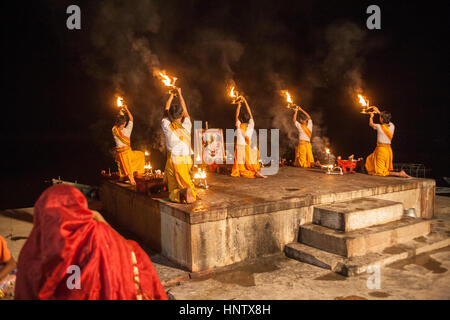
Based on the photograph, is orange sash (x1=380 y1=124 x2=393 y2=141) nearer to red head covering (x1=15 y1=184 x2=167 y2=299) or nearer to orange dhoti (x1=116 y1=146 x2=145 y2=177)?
orange dhoti (x1=116 y1=146 x2=145 y2=177)

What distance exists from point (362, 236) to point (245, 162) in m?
4.47

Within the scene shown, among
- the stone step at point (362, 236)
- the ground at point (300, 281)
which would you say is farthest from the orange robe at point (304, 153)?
the ground at point (300, 281)

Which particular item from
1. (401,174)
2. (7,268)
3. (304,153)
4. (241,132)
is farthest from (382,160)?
(7,268)

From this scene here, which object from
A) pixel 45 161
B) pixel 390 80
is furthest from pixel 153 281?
pixel 45 161

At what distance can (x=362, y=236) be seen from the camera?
5.16 meters

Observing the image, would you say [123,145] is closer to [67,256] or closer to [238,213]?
[238,213]

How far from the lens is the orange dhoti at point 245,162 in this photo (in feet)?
29.7

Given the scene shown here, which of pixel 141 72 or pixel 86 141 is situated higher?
pixel 141 72

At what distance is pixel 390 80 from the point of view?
67.6 feet

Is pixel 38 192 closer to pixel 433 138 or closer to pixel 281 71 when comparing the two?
pixel 281 71

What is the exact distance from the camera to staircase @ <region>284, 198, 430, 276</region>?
5012 millimetres

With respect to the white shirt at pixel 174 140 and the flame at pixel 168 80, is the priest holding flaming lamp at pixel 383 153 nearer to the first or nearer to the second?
the white shirt at pixel 174 140

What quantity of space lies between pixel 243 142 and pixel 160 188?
3190 mm

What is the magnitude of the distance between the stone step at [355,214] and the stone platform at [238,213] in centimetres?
8
